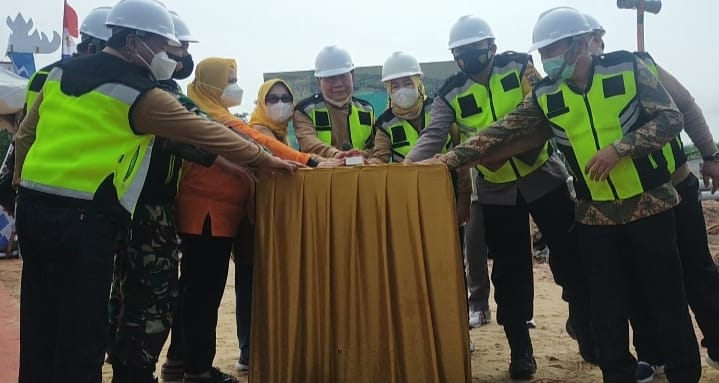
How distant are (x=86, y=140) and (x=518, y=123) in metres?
2.11

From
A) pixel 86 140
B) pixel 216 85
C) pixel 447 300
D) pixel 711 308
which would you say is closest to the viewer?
pixel 86 140

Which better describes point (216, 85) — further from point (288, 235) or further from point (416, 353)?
point (416, 353)

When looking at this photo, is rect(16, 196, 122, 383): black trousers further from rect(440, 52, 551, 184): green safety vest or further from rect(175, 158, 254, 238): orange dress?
rect(440, 52, 551, 184): green safety vest

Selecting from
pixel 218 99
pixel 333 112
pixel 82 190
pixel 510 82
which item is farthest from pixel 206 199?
pixel 510 82

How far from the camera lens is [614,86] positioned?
3.20 m

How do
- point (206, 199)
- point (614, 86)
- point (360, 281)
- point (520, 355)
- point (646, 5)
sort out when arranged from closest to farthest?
point (614, 86) < point (360, 281) < point (206, 199) < point (520, 355) < point (646, 5)

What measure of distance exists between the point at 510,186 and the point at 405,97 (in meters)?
0.88

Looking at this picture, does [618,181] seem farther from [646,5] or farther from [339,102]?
[646,5]

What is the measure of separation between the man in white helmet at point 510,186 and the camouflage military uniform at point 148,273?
4.73 ft

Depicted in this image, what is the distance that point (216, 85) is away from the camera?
3.90 metres

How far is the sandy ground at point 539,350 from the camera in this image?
3.97 meters

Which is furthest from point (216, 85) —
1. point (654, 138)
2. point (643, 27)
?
point (643, 27)

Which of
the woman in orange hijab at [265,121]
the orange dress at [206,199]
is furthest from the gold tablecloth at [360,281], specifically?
the woman in orange hijab at [265,121]

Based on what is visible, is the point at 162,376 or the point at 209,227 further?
the point at 162,376
